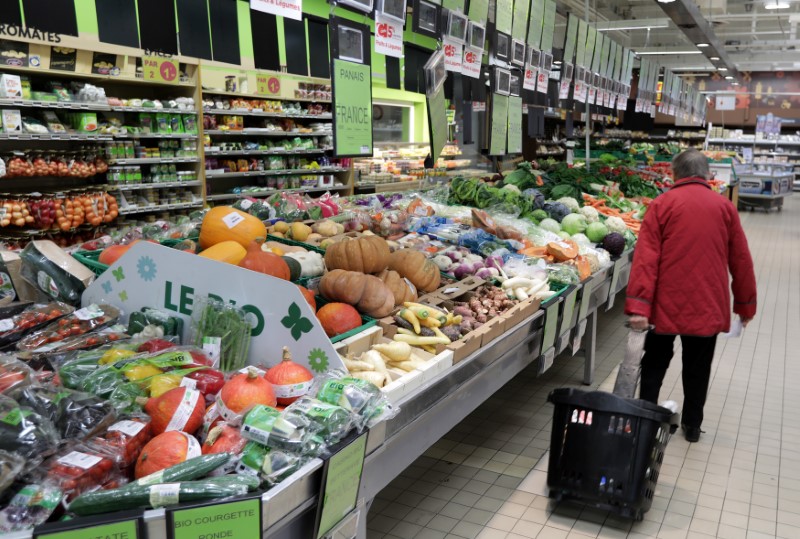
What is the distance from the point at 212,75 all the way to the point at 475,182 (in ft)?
13.1

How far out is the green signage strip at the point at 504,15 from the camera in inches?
201

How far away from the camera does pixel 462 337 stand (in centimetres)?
255

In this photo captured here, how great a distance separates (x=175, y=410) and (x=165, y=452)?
7.0 inches

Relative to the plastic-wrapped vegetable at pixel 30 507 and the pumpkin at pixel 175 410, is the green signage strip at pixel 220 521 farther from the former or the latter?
the pumpkin at pixel 175 410

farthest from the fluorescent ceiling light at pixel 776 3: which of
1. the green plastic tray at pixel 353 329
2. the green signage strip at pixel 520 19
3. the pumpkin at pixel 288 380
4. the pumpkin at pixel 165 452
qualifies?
the pumpkin at pixel 165 452

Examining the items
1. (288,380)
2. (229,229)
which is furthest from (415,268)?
(288,380)

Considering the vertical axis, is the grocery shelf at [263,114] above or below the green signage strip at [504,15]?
below

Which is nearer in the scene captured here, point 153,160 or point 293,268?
point 293,268

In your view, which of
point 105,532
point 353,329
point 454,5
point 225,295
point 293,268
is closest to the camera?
point 105,532

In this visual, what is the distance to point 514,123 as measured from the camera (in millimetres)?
5691

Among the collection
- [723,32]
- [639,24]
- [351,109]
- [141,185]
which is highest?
[723,32]

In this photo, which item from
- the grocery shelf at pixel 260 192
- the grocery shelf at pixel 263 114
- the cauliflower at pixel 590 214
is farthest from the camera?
the grocery shelf at pixel 260 192

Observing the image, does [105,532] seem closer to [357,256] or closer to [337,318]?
[337,318]

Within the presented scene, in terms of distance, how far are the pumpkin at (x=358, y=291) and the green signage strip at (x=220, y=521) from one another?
1206 millimetres
